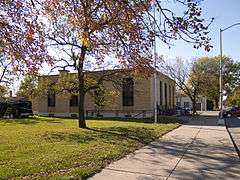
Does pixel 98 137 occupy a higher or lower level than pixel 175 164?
higher

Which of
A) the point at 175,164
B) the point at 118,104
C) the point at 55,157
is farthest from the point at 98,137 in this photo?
the point at 118,104

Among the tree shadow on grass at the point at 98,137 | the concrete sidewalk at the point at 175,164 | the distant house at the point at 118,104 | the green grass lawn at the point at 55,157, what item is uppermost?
the distant house at the point at 118,104

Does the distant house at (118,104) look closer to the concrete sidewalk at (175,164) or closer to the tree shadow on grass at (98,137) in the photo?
the tree shadow on grass at (98,137)

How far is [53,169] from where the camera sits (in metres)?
10.7

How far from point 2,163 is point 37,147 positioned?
13.0 feet

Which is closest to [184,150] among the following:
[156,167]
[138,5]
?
[156,167]

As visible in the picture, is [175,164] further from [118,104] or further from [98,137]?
[118,104]

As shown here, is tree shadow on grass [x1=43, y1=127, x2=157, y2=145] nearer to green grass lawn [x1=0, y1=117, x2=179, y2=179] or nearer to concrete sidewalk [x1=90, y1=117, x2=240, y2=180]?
green grass lawn [x1=0, y1=117, x2=179, y2=179]

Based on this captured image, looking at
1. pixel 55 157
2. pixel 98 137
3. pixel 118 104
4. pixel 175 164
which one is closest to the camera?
pixel 175 164

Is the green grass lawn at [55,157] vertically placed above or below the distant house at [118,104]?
below

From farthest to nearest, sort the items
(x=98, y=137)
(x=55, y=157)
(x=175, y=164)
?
(x=98, y=137) → (x=55, y=157) → (x=175, y=164)

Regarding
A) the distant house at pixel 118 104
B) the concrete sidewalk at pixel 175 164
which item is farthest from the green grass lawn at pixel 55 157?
the distant house at pixel 118 104

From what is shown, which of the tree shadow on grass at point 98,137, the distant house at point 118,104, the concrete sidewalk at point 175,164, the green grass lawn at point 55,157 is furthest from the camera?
the distant house at point 118,104

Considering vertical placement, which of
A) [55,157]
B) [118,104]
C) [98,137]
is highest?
[118,104]
